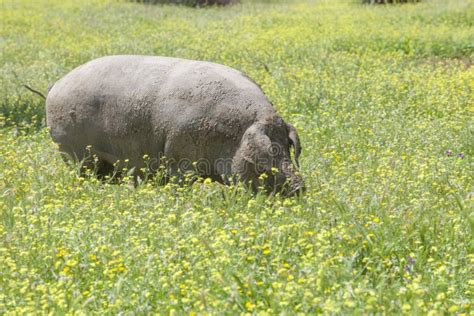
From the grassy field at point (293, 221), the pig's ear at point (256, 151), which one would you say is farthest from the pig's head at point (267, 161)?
the grassy field at point (293, 221)

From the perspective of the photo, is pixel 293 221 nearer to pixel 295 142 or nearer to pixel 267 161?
pixel 267 161

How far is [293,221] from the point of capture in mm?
5109

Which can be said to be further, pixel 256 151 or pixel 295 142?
pixel 295 142

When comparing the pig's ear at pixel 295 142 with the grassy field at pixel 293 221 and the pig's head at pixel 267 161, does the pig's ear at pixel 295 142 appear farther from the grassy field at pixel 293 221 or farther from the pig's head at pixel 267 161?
the grassy field at pixel 293 221

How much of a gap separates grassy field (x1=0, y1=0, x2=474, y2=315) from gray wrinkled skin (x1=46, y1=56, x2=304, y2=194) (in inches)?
9.3

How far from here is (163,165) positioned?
6305 millimetres

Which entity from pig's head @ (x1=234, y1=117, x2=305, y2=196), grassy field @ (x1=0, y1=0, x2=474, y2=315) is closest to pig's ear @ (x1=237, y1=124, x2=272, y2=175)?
pig's head @ (x1=234, y1=117, x2=305, y2=196)

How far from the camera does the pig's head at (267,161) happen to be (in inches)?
226

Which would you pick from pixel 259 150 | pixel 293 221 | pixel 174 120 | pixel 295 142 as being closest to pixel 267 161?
pixel 259 150

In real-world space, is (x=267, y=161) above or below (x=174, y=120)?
below

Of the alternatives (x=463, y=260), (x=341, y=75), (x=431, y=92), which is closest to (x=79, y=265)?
(x=463, y=260)

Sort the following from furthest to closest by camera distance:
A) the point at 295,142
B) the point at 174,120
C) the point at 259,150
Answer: the point at 174,120 → the point at 295,142 → the point at 259,150

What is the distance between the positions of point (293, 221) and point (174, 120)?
1.53m

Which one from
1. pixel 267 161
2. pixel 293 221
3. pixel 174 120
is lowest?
pixel 293 221
